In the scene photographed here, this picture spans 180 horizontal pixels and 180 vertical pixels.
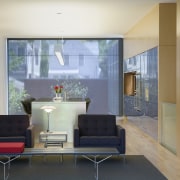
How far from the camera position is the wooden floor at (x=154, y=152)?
19.1 feet

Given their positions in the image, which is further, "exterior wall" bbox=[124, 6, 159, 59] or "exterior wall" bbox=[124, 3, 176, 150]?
"exterior wall" bbox=[124, 6, 159, 59]

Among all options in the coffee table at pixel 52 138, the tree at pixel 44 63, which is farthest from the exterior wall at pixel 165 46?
Result: the tree at pixel 44 63

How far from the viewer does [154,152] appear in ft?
24.2

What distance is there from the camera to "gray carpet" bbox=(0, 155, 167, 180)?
5.41 m

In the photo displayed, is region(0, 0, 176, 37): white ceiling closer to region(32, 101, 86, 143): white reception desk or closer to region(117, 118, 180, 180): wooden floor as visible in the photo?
region(32, 101, 86, 143): white reception desk

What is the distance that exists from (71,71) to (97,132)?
24.9 ft

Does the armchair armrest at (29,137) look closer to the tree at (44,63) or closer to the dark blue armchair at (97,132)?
the dark blue armchair at (97,132)

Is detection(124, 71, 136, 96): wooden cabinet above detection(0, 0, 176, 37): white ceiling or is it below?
below

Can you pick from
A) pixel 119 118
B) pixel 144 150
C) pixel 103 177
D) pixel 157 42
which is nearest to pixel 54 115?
pixel 144 150

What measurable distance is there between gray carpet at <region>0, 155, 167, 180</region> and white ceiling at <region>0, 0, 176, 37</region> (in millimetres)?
3649

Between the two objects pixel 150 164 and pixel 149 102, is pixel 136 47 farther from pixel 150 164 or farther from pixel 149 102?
pixel 150 164

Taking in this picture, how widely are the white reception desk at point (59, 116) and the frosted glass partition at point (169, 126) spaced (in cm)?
202

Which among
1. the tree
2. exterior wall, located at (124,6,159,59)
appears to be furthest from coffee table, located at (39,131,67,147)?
the tree

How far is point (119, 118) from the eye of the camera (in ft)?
46.9
